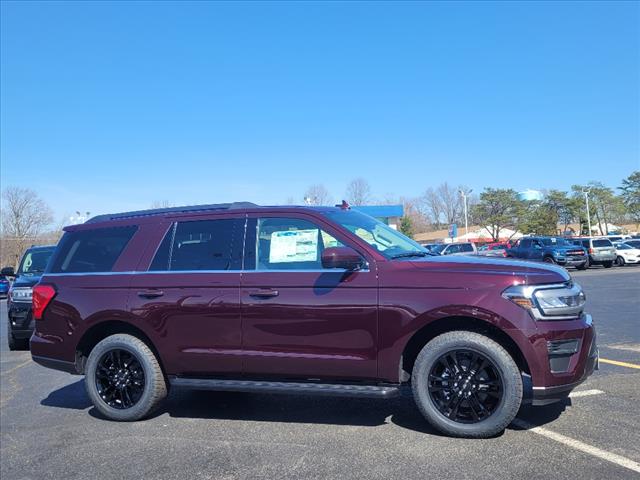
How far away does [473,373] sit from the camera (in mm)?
4039

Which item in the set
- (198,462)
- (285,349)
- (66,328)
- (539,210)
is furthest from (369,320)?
(539,210)

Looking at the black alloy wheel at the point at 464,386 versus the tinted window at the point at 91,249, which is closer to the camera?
the black alloy wheel at the point at 464,386

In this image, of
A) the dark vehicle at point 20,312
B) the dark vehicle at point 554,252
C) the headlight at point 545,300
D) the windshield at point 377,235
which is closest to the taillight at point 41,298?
the windshield at point 377,235

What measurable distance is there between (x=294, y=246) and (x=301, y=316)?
66cm

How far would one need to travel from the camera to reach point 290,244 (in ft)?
15.3

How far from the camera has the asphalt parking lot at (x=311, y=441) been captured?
11.8 feet

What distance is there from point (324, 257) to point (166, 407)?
8.66 feet

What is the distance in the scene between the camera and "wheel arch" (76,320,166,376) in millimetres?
5016

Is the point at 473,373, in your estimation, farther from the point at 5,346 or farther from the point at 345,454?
the point at 5,346

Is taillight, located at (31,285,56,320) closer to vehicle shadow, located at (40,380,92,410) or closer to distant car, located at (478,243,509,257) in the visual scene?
vehicle shadow, located at (40,380,92,410)

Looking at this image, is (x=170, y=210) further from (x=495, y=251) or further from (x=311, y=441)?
(x=495, y=251)

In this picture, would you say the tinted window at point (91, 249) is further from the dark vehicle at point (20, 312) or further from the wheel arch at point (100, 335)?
the dark vehicle at point (20, 312)

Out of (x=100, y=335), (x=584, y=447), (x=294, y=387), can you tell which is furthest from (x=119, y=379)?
(x=584, y=447)

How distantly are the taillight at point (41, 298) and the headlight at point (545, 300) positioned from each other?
4344 millimetres
